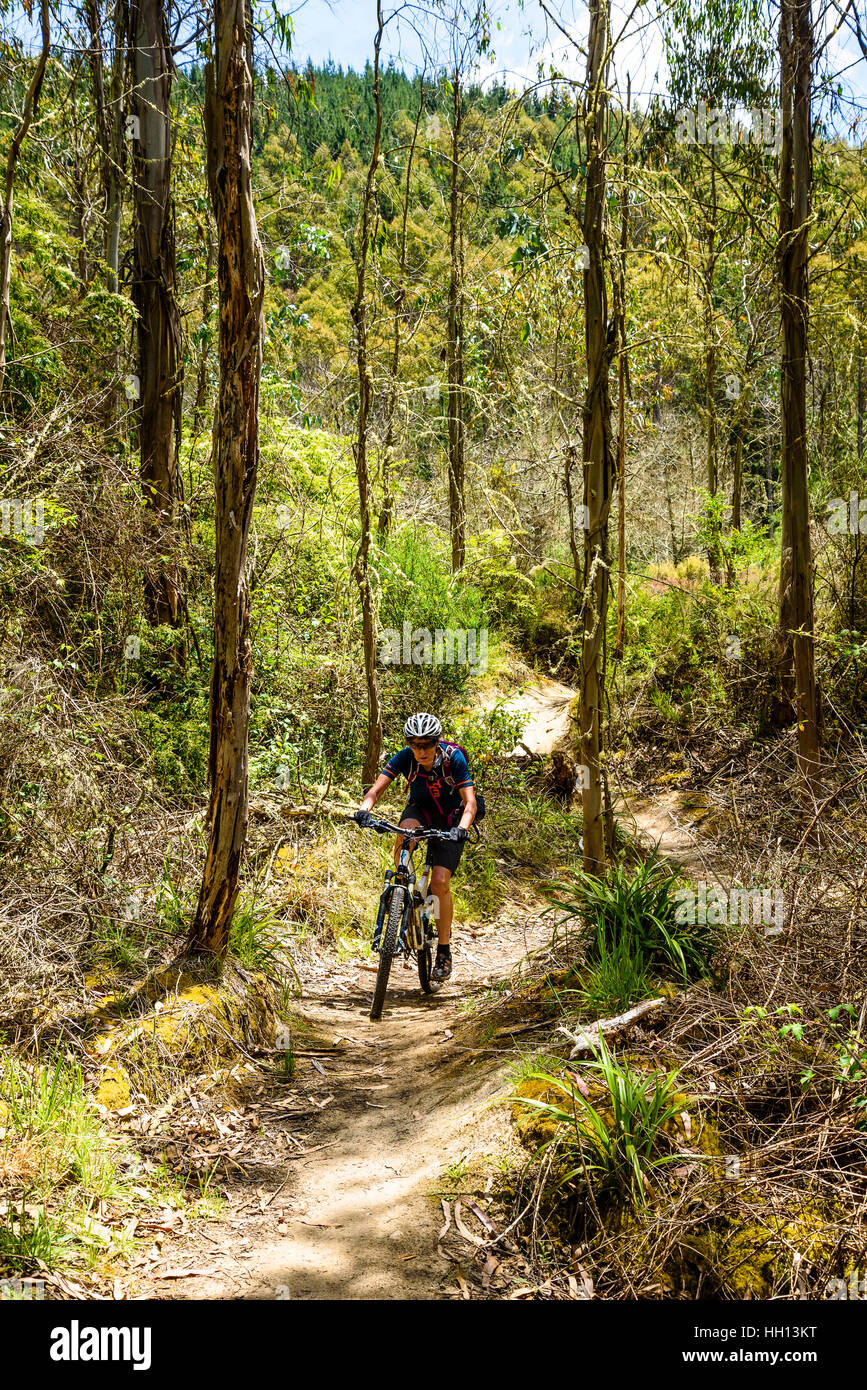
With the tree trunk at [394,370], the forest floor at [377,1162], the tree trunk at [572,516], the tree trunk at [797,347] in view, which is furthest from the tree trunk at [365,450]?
the tree trunk at [797,347]

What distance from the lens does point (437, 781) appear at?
6.25 m

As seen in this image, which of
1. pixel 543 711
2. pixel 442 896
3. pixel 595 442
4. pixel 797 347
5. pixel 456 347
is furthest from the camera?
pixel 456 347

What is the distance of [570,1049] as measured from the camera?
4.20 m

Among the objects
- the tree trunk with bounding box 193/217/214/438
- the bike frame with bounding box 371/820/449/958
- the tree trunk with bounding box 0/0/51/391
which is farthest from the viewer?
the tree trunk with bounding box 193/217/214/438

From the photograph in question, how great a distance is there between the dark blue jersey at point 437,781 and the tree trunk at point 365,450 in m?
2.72

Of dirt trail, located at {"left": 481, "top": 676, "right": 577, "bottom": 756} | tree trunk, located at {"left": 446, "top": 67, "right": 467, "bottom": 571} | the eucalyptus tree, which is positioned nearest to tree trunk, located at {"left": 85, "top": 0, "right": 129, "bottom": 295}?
the eucalyptus tree

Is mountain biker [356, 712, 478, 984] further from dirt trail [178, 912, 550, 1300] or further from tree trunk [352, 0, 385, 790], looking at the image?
tree trunk [352, 0, 385, 790]

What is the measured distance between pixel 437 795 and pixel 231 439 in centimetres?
291

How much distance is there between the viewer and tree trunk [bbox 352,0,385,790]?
789 centimetres

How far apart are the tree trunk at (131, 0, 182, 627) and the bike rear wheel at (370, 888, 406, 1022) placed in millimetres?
4379

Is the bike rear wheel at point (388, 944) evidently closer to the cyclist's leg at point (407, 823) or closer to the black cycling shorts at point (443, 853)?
the cyclist's leg at point (407, 823)

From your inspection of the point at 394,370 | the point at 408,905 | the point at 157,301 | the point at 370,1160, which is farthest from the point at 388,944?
the point at 394,370

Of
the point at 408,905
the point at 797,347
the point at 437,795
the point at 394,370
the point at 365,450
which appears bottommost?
the point at 408,905

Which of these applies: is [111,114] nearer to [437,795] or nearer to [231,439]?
[231,439]
